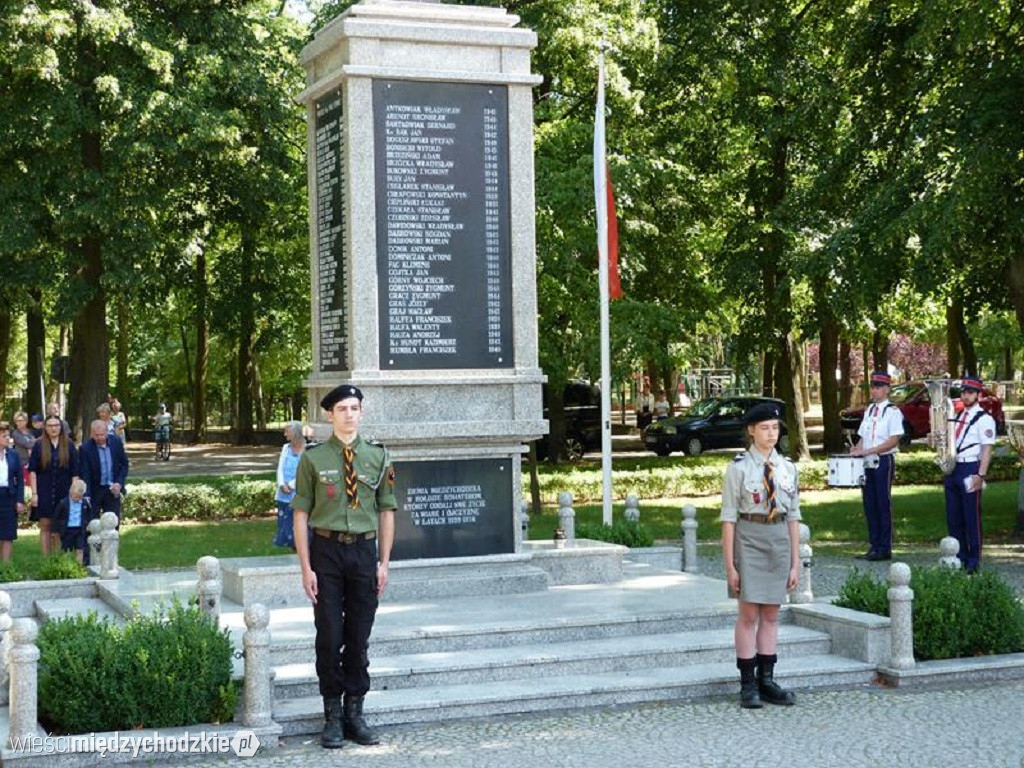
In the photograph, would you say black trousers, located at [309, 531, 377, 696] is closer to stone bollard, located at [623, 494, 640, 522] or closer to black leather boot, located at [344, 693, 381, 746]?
black leather boot, located at [344, 693, 381, 746]

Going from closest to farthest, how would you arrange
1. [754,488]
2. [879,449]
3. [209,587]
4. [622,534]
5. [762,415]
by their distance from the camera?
[754,488] → [762,415] → [209,587] → [622,534] → [879,449]

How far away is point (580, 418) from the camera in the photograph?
40.6m

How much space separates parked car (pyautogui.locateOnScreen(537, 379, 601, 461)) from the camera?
131ft

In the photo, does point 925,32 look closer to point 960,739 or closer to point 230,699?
point 960,739

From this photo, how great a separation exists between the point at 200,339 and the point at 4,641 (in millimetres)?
41937

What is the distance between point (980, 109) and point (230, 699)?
1330cm

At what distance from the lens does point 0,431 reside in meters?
16.2

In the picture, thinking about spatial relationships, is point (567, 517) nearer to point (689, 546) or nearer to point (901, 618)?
point (689, 546)

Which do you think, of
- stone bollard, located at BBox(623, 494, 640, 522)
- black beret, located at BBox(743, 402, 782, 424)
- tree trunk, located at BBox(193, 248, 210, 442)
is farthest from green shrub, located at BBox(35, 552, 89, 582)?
tree trunk, located at BBox(193, 248, 210, 442)

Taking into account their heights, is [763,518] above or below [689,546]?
above

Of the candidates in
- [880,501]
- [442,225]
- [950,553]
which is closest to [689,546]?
[880,501]

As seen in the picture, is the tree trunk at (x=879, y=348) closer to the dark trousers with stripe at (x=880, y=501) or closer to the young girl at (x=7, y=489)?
the dark trousers with stripe at (x=880, y=501)

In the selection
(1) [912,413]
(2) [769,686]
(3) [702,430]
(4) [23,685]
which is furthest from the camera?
(1) [912,413]

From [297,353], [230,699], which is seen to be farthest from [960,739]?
[297,353]
